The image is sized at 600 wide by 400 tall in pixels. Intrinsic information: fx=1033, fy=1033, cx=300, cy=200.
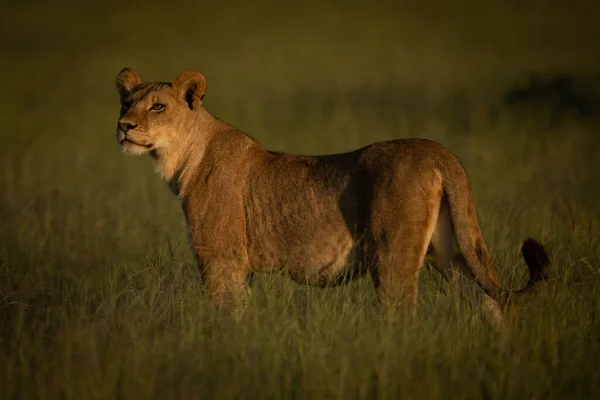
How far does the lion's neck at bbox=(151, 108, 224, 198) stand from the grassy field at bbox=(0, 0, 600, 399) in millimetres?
598

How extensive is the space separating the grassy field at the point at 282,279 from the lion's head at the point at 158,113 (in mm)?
834

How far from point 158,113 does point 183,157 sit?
310 mm

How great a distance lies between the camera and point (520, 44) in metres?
26.7

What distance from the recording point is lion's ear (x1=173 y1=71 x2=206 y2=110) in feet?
21.2

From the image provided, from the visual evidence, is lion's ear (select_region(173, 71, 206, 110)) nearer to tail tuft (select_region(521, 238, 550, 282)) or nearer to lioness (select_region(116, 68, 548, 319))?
lioness (select_region(116, 68, 548, 319))

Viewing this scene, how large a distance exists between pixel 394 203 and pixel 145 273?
82.0 inches

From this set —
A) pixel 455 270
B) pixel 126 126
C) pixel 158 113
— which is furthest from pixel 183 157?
pixel 455 270

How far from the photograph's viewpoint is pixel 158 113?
250 inches

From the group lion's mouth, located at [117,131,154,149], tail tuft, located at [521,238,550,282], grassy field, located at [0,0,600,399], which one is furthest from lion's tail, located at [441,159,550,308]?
lion's mouth, located at [117,131,154,149]

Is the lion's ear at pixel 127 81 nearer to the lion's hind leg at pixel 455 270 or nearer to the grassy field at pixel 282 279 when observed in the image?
the grassy field at pixel 282 279

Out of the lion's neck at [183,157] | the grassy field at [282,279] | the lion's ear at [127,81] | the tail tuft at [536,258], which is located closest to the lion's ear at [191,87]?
the lion's neck at [183,157]

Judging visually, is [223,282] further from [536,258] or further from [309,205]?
[536,258]

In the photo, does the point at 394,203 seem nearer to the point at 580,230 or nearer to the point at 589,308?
the point at 589,308

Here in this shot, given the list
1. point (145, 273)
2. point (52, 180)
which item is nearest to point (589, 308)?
point (145, 273)
